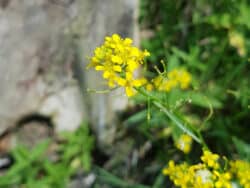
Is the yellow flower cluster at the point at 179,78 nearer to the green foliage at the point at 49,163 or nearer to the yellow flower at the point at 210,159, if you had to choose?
the green foliage at the point at 49,163

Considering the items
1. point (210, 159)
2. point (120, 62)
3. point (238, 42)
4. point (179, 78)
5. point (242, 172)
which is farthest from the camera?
point (238, 42)

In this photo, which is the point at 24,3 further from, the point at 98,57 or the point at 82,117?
the point at 98,57

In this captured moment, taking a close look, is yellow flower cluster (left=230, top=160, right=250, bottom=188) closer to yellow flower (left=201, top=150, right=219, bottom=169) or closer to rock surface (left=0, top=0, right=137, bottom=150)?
yellow flower (left=201, top=150, right=219, bottom=169)

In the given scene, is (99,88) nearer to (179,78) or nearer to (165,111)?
(179,78)

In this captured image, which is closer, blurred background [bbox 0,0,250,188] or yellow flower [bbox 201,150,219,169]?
yellow flower [bbox 201,150,219,169]

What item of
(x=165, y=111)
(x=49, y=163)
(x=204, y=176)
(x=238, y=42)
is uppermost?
(x=238, y=42)

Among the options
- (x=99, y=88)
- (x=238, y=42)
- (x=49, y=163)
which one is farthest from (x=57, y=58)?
(x=238, y=42)

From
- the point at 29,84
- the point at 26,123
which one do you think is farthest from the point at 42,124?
the point at 29,84

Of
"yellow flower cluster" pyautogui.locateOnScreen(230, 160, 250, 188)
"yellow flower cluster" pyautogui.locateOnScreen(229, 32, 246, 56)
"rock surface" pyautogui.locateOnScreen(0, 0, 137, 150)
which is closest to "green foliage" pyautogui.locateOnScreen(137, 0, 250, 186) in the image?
"yellow flower cluster" pyautogui.locateOnScreen(229, 32, 246, 56)
